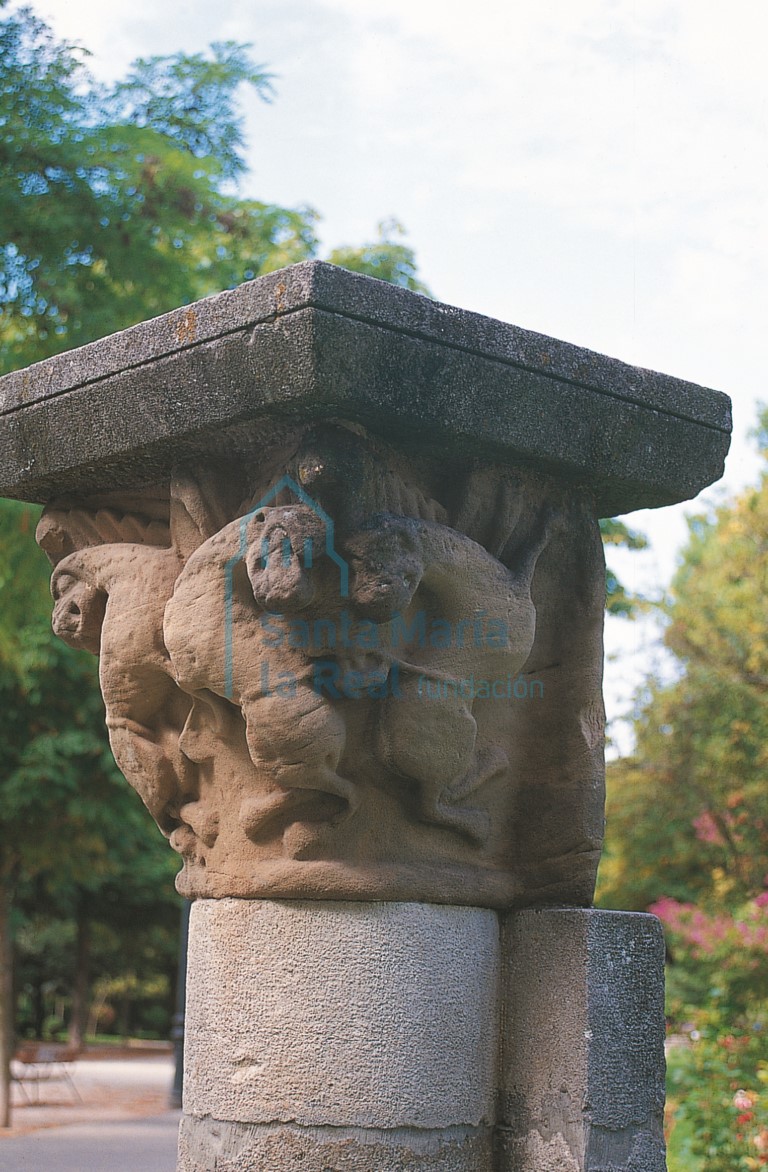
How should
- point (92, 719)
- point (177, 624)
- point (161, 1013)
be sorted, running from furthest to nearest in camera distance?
point (161, 1013) < point (92, 719) < point (177, 624)

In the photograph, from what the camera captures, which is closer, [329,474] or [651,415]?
[329,474]

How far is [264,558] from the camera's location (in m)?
2.53

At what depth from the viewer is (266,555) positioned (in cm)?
253

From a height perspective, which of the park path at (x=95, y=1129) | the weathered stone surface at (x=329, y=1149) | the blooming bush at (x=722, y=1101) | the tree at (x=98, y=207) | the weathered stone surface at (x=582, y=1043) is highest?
the tree at (x=98, y=207)

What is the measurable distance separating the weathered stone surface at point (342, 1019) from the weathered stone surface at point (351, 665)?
68 mm

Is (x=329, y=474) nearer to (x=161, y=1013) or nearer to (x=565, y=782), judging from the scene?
(x=565, y=782)

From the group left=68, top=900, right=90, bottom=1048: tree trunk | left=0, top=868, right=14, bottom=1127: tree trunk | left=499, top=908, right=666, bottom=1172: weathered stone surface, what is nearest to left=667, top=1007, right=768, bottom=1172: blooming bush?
left=499, top=908, right=666, bottom=1172: weathered stone surface

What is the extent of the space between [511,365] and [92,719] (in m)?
9.80

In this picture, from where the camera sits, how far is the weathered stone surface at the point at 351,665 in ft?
8.48

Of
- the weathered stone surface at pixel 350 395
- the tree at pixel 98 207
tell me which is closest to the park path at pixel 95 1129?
the tree at pixel 98 207

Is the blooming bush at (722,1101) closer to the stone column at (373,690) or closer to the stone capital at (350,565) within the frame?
the stone column at (373,690)

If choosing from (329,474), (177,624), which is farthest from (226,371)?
(177,624)

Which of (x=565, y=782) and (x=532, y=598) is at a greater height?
(x=532, y=598)

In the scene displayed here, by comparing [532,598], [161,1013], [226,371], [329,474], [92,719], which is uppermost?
[226,371]
